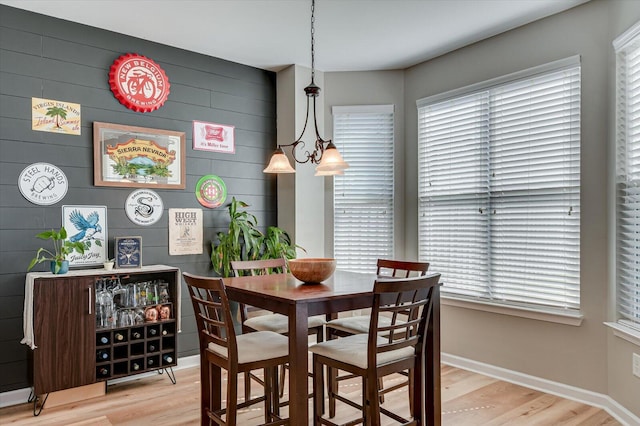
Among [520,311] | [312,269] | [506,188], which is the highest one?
[506,188]

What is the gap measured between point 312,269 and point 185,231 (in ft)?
5.99

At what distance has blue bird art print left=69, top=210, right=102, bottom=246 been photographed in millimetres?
3459

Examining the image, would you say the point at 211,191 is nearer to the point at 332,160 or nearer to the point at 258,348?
the point at 332,160

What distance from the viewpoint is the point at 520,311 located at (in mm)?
3514

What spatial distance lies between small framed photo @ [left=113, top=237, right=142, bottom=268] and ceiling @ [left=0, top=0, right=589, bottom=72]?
168cm

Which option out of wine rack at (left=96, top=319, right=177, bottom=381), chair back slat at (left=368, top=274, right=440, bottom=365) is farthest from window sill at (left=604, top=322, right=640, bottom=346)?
wine rack at (left=96, top=319, right=177, bottom=381)

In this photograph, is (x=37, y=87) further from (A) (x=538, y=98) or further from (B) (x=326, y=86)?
(A) (x=538, y=98)

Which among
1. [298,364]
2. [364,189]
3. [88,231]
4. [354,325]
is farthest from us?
[364,189]

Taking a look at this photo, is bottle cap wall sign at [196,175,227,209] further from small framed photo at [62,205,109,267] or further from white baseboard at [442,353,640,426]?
white baseboard at [442,353,640,426]

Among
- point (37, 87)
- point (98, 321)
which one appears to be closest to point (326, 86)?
point (37, 87)

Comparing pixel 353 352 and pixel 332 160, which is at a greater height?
pixel 332 160

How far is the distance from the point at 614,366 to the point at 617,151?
4.60 feet

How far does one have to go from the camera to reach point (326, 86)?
15.3 feet

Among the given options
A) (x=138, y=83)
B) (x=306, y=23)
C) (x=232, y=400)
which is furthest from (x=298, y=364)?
(x=138, y=83)
